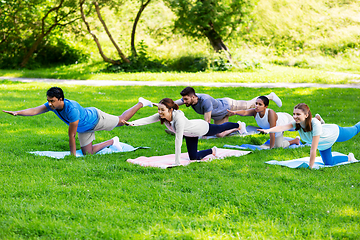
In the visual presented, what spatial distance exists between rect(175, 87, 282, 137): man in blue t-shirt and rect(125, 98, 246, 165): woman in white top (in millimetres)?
1044

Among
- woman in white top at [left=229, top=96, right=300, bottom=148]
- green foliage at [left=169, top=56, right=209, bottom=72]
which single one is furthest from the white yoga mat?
green foliage at [left=169, top=56, right=209, bottom=72]

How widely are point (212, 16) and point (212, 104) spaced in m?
14.1

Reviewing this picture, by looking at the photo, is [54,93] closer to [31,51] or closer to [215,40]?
[215,40]

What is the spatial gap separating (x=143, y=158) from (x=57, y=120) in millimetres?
4380

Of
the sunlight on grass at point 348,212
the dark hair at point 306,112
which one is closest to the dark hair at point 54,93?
the dark hair at point 306,112

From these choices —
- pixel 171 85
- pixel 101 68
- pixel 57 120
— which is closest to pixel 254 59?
pixel 171 85

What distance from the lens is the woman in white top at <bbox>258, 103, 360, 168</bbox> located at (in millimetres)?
5594

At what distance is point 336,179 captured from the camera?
5.30m

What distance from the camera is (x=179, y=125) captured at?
5816 millimetres

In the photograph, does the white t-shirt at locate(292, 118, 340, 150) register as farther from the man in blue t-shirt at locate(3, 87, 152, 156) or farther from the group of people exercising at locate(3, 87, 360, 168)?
the man in blue t-shirt at locate(3, 87, 152, 156)

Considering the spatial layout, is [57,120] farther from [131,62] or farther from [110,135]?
[131,62]

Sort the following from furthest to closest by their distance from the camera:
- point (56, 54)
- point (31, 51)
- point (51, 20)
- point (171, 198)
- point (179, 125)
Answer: point (56, 54) < point (51, 20) < point (31, 51) < point (179, 125) < point (171, 198)

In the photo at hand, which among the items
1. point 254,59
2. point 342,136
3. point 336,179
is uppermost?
point 254,59

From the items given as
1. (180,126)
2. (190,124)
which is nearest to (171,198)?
(180,126)
